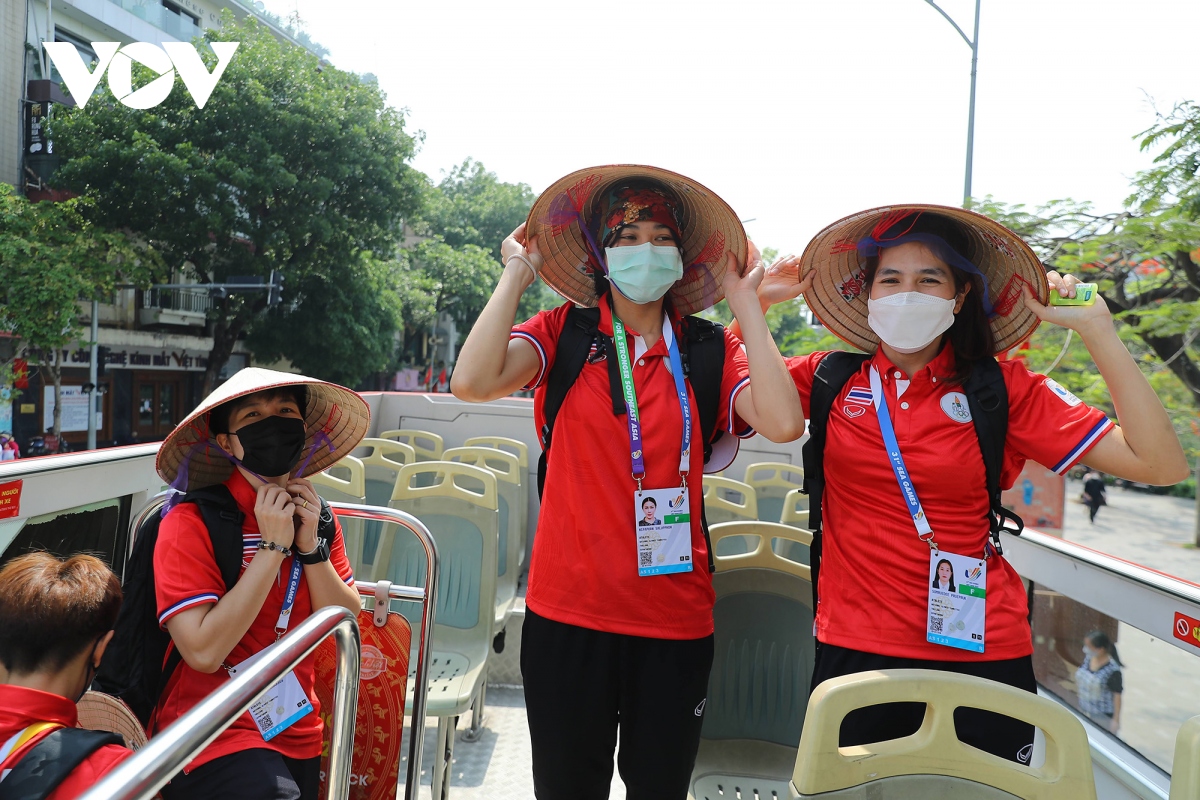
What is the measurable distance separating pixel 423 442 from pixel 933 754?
18.0 feet

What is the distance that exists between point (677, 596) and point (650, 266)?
790 mm

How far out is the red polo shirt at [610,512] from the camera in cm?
178

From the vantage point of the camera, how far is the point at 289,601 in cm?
184

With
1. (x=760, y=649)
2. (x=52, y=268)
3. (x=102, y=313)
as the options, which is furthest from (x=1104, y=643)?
(x=102, y=313)

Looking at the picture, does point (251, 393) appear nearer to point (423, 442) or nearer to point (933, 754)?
point (933, 754)

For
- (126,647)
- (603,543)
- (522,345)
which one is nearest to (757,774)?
(603,543)

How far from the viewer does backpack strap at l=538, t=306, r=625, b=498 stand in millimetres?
1918

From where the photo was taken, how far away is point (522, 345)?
1.91 meters

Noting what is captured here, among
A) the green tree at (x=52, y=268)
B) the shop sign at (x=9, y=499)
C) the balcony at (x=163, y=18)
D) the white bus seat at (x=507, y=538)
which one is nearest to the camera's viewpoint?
the shop sign at (x=9, y=499)

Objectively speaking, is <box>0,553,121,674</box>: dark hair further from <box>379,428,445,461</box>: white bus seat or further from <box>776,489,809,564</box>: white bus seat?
<box>379,428,445,461</box>: white bus seat

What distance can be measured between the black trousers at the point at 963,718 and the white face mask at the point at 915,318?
729 millimetres

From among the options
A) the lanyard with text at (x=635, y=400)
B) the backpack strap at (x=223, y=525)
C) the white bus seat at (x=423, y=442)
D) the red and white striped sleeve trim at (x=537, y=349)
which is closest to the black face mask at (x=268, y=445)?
the backpack strap at (x=223, y=525)

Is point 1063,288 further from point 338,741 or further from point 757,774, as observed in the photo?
point 338,741

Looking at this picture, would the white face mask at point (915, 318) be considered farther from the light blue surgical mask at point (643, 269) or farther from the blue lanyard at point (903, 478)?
the light blue surgical mask at point (643, 269)
